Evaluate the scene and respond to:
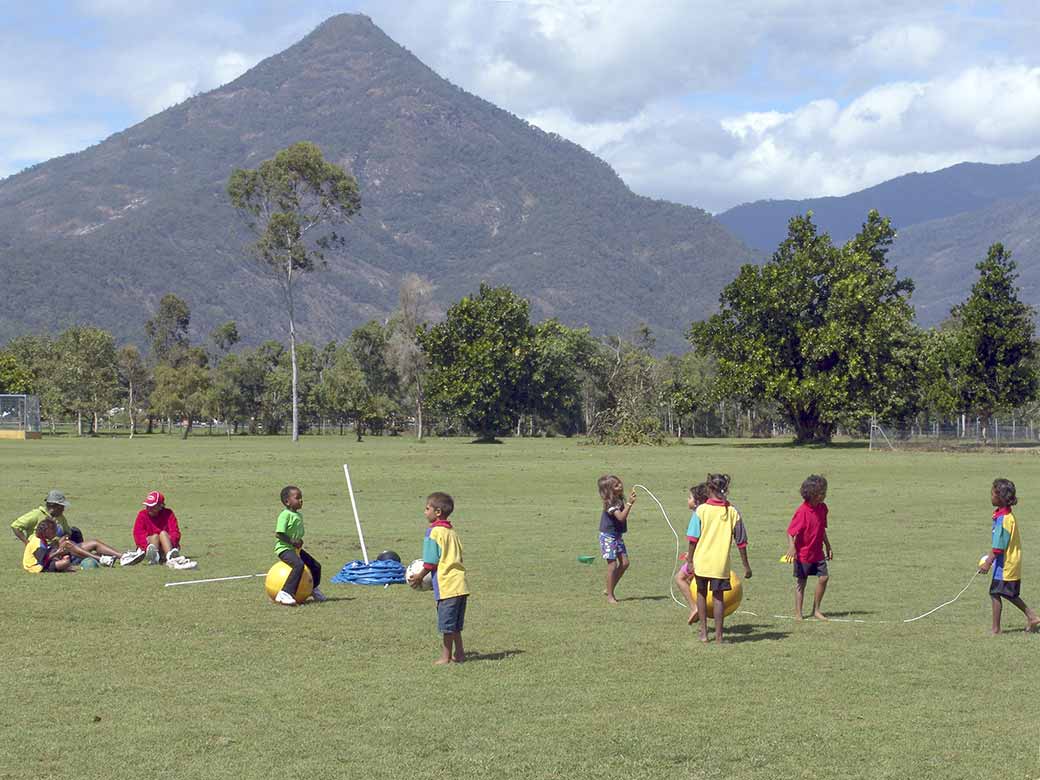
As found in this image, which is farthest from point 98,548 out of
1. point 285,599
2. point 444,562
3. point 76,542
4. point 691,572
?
point 691,572

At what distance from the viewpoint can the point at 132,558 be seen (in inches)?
780

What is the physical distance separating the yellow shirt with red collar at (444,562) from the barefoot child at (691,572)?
286 centimetres

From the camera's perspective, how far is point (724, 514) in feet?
43.8

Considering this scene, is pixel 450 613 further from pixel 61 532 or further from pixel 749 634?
pixel 61 532

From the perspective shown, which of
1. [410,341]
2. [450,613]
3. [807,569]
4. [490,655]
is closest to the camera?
[450,613]

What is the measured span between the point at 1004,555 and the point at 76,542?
45.4 feet

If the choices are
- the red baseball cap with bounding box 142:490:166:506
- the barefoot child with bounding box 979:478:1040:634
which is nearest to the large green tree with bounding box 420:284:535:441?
the red baseball cap with bounding box 142:490:166:506

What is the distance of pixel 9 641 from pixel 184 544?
9717 millimetres

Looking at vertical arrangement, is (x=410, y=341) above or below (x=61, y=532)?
above

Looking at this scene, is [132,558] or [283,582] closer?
[283,582]

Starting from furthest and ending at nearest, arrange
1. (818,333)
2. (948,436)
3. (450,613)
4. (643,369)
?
(643,369)
(818,333)
(948,436)
(450,613)

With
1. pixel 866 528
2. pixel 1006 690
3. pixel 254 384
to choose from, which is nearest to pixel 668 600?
pixel 1006 690

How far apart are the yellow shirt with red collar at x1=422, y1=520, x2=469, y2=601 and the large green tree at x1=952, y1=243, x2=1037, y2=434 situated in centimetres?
6756

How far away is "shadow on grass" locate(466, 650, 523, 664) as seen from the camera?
1263cm
